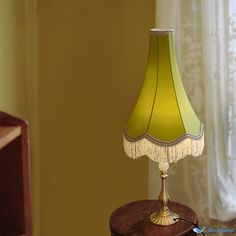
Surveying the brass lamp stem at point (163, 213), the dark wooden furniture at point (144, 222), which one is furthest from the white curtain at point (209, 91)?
the brass lamp stem at point (163, 213)

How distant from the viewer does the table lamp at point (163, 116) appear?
60.7 inches

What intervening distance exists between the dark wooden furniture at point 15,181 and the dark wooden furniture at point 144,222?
576 millimetres

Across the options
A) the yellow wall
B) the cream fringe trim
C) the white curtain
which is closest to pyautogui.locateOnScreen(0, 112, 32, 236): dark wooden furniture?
the cream fringe trim

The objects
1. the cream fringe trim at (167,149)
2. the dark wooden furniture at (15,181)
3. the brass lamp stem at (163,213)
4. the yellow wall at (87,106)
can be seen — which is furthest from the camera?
the yellow wall at (87,106)

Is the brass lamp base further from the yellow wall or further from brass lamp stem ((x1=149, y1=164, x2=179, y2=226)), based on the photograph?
the yellow wall

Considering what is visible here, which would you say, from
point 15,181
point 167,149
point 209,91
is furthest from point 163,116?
point 15,181

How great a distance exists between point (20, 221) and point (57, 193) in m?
1.16

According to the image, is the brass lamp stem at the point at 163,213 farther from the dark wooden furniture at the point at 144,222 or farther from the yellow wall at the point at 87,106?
the yellow wall at the point at 87,106

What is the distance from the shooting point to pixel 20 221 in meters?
1.10

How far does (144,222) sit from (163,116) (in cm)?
41

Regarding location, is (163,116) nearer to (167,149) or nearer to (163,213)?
(167,149)

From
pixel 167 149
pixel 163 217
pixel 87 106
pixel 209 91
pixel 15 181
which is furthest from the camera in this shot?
pixel 87 106

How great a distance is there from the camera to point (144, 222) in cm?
167

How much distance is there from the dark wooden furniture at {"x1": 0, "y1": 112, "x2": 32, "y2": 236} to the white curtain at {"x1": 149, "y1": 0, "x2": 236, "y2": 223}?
92 cm
